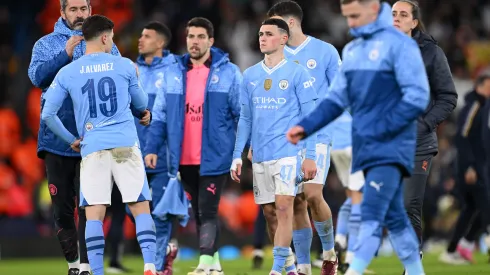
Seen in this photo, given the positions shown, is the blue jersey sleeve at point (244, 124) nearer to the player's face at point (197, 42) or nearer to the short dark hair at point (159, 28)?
the player's face at point (197, 42)

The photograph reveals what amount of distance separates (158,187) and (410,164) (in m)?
4.38

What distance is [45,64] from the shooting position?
10.4 meters

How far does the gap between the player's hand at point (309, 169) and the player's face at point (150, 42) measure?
339 cm

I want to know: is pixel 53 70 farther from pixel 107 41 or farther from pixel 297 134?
pixel 297 134

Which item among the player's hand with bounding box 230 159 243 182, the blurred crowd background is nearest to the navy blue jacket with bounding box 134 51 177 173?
the player's hand with bounding box 230 159 243 182

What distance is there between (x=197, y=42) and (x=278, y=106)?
1870mm

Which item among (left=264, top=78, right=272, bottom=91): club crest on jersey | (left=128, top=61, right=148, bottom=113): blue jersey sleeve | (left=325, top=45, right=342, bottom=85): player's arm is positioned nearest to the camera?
(left=128, top=61, right=148, bottom=113): blue jersey sleeve

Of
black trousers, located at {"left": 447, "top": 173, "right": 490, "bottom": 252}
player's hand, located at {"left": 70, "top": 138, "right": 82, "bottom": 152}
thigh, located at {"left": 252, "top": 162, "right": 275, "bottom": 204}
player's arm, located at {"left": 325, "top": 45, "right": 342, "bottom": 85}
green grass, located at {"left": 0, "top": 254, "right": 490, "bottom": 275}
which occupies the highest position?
player's arm, located at {"left": 325, "top": 45, "right": 342, "bottom": 85}

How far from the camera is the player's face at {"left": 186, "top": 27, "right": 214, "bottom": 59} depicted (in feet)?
38.1

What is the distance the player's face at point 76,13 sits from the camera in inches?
419

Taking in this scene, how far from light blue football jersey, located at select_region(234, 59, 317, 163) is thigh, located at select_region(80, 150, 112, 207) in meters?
1.55

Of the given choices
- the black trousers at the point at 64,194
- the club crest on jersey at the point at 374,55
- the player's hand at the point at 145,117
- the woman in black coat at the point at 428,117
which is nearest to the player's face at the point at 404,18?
the woman in black coat at the point at 428,117

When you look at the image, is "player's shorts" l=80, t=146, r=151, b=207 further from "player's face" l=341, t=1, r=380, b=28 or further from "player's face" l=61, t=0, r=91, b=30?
"player's face" l=341, t=1, r=380, b=28

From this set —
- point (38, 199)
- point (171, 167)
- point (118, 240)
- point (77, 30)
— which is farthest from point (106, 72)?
point (38, 199)
